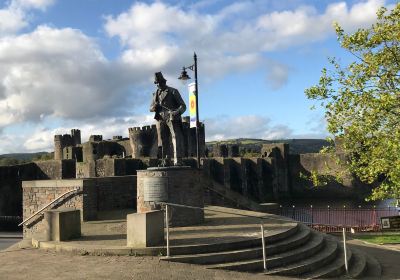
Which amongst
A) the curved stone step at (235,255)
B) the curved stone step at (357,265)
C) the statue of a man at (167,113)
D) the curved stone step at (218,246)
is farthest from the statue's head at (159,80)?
the curved stone step at (357,265)

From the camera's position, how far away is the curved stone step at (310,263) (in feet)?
29.6

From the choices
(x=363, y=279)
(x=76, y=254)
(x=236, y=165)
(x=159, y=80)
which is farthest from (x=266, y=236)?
(x=236, y=165)

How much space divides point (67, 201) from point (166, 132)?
4.27 m

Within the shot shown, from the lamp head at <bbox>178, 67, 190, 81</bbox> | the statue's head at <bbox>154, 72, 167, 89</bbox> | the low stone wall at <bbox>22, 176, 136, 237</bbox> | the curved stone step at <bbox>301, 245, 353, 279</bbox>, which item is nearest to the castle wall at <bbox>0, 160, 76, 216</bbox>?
the low stone wall at <bbox>22, 176, 136, 237</bbox>

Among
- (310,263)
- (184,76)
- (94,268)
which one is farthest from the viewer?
(184,76)

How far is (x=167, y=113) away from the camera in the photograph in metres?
13.3

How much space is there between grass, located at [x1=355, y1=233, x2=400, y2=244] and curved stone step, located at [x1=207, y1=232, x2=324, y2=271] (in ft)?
22.0

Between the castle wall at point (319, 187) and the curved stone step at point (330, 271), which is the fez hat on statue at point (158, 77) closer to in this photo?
the curved stone step at point (330, 271)

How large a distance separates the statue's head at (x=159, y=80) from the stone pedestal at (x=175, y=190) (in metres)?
2.82

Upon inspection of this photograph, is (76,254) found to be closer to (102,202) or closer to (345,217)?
(102,202)

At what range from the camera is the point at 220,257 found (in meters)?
8.83

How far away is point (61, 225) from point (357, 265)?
24.0 feet

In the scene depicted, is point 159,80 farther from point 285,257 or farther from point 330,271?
point 330,271

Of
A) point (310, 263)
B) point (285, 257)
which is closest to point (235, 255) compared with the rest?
point (285, 257)
